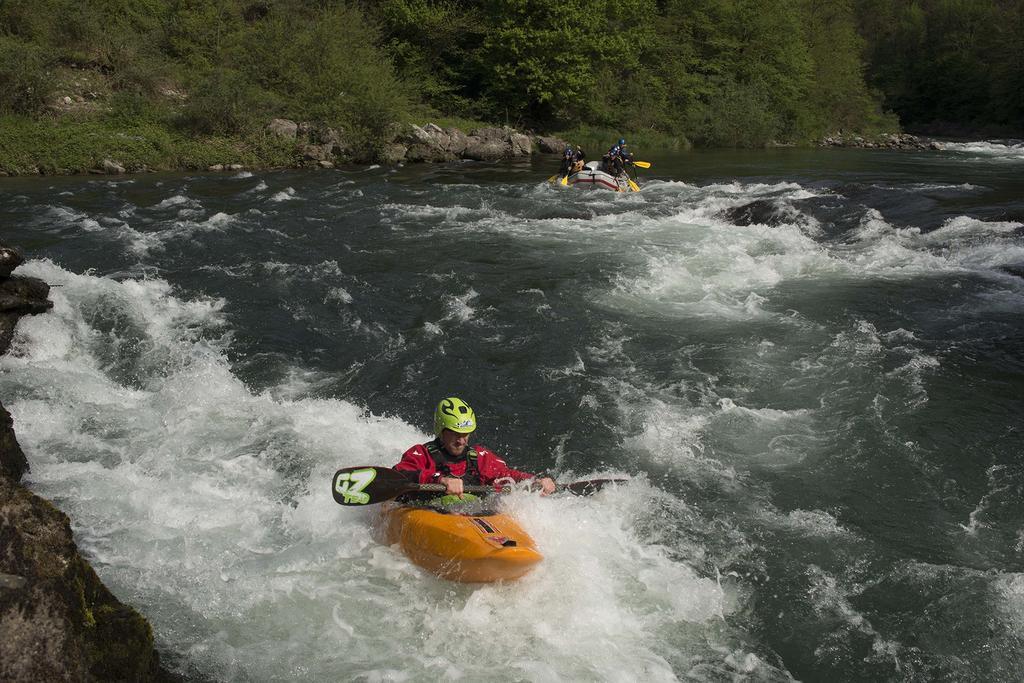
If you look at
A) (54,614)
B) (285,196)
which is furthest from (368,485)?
(285,196)

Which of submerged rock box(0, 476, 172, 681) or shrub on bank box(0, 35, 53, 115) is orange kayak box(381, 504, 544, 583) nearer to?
submerged rock box(0, 476, 172, 681)

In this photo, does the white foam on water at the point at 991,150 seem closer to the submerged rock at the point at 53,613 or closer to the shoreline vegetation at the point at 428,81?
the shoreline vegetation at the point at 428,81

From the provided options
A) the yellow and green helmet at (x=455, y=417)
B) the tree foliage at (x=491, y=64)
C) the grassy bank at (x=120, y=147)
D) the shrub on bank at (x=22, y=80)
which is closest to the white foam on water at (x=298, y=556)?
the yellow and green helmet at (x=455, y=417)

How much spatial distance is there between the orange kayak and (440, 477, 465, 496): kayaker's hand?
162 mm

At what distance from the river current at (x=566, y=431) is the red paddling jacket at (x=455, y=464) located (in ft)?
1.06

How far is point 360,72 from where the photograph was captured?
26.5 m

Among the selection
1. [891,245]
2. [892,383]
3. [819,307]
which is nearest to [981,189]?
[891,245]

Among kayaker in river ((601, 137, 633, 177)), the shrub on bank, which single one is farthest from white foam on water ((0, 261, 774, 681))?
the shrub on bank

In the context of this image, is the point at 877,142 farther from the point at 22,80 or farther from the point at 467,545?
the point at 467,545

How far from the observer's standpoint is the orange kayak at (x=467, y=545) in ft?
15.5

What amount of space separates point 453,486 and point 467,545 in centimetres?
52

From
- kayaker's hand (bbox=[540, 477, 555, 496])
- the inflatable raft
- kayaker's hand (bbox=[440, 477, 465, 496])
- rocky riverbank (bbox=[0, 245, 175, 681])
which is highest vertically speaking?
rocky riverbank (bbox=[0, 245, 175, 681])

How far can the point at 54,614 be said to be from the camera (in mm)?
2947

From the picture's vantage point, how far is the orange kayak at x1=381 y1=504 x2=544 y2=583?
4.73 meters
